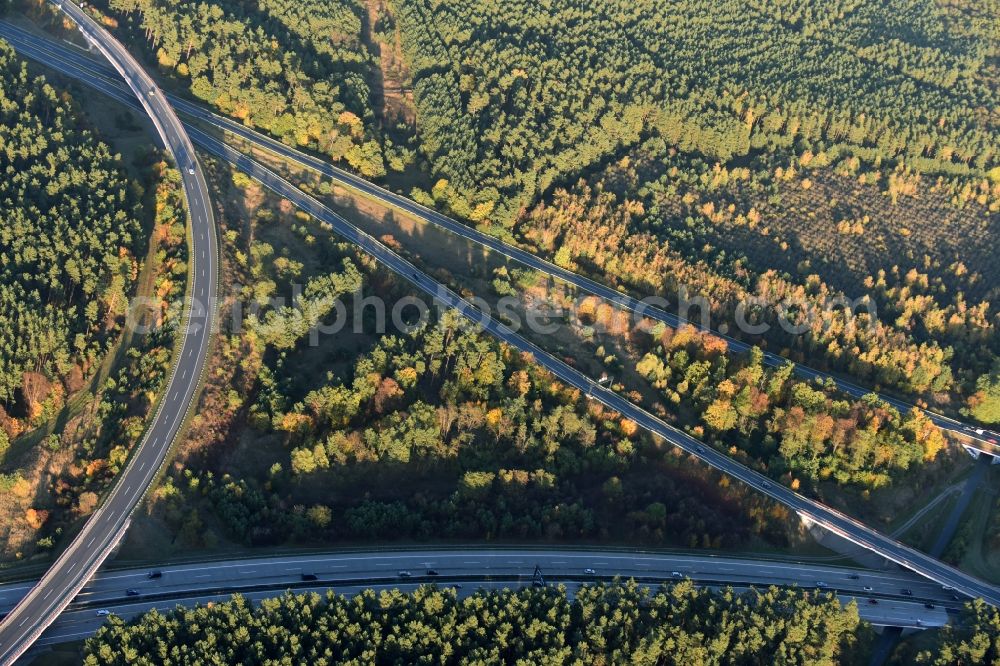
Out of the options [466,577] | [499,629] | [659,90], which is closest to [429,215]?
[659,90]

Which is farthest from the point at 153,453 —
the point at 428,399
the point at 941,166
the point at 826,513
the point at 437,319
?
the point at 941,166

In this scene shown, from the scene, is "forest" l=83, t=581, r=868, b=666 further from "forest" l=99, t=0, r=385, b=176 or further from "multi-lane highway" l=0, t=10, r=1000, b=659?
"forest" l=99, t=0, r=385, b=176

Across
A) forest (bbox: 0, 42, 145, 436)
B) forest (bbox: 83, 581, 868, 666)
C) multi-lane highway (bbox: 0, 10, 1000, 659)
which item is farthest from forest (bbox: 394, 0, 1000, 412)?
forest (bbox: 0, 42, 145, 436)

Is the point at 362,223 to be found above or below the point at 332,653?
above

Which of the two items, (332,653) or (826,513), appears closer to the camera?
(332,653)

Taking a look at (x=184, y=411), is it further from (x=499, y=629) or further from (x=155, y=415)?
Result: (x=499, y=629)

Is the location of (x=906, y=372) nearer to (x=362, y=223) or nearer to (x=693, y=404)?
(x=693, y=404)
